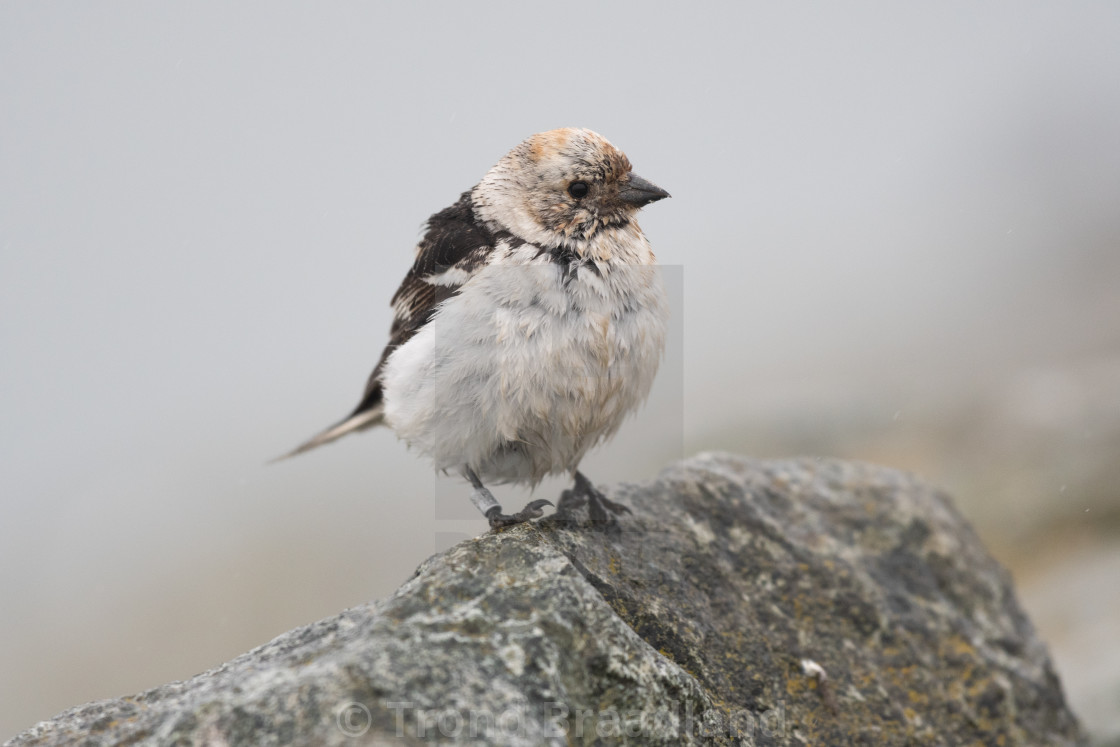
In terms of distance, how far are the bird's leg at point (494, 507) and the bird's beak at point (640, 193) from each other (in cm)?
161

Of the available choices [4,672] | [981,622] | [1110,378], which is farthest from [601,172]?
[4,672]

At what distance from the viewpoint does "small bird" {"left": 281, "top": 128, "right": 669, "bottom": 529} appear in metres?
4.02

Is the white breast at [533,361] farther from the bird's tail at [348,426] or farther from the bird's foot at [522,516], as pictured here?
the bird's tail at [348,426]

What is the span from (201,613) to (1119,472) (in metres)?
11.5

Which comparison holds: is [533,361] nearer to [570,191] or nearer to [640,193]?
[570,191]

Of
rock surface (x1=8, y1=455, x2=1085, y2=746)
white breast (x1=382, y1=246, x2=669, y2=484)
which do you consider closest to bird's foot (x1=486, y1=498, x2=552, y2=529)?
rock surface (x1=8, y1=455, x2=1085, y2=746)

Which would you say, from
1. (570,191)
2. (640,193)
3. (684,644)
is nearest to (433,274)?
(570,191)

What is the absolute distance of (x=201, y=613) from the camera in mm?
12609

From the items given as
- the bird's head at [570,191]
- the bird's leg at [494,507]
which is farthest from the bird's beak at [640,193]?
the bird's leg at [494,507]

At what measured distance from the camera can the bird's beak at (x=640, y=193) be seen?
14.9 ft

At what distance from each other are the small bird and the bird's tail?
0.79 metres

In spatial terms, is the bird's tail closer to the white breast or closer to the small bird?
the small bird

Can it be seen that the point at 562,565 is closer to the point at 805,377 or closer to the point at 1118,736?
the point at 1118,736

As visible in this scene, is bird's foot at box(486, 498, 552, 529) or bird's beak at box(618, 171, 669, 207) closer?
bird's foot at box(486, 498, 552, 529)
